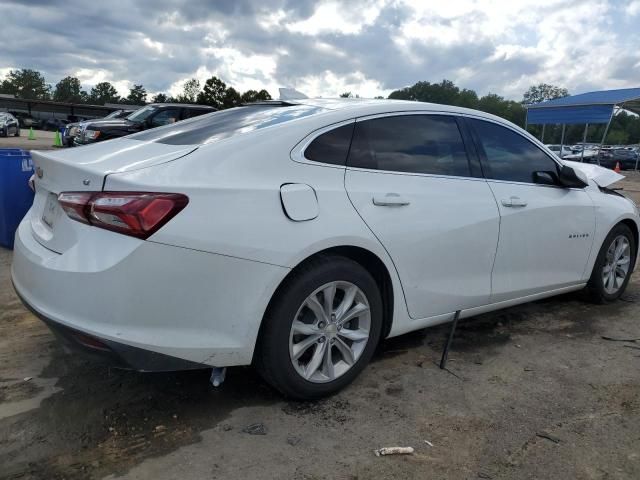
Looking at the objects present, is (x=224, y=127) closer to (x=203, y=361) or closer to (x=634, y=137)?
(x=203, y=361)

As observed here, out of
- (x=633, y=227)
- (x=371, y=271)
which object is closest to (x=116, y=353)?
(x=371, y=271)

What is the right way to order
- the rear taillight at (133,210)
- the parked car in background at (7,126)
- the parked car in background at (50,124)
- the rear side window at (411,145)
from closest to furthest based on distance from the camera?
1. the rear taillight at (133,210)
2. the rear side window at (411,145)
3. the parked car in background at (7,126)
4. the parked car in background at (50,124)

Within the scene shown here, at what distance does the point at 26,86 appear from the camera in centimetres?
11144

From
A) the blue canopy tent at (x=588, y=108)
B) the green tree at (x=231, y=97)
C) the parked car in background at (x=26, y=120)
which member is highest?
the green tree at (x=231, y=97)

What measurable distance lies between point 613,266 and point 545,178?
1402 mm

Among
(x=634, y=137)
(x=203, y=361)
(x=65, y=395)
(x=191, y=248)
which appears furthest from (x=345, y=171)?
(x=634, y=137)

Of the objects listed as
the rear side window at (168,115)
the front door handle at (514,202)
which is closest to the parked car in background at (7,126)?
the rear side window at (168,115)

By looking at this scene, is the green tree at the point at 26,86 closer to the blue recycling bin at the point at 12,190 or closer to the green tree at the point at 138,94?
the green tree at the point at 138,94

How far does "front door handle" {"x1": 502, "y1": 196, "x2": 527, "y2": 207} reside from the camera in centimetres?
365

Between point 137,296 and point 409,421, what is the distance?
1.50m

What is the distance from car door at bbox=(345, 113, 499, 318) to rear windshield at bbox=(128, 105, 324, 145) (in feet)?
1.44

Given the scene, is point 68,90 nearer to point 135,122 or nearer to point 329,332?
point 135,122

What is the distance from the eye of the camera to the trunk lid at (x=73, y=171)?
2.52 metres

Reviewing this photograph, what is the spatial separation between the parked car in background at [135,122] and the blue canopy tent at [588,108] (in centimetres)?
1317
